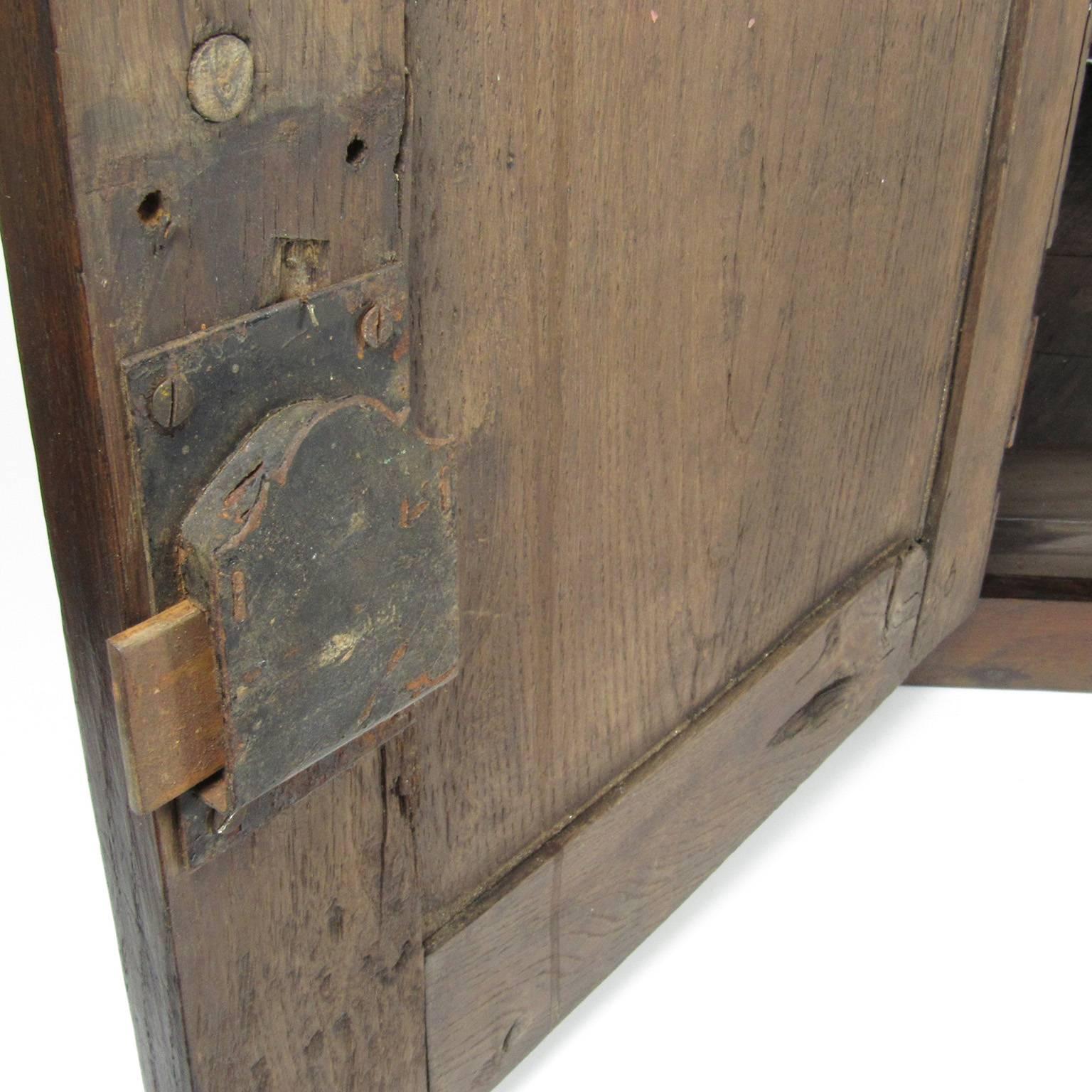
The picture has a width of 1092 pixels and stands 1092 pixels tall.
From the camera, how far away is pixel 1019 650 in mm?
1379

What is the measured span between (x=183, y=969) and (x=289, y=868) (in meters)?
0.06

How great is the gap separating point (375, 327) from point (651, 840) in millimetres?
520

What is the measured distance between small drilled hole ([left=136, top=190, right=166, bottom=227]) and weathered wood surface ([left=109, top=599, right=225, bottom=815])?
0.43 feet

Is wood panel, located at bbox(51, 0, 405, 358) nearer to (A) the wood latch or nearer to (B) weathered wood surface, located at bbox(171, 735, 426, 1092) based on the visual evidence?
(A) the wood latch

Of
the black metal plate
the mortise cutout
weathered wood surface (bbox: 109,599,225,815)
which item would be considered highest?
the mortise cutout

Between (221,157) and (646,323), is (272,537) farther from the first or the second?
(646,323)

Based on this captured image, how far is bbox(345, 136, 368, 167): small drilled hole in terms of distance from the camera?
47cm

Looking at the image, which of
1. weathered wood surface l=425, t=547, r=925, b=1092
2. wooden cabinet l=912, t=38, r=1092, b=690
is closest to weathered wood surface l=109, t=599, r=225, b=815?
weathered wood surface l=425, t=547, r=925, b=1092

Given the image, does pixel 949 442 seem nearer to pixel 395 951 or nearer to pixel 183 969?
pixel 395 951

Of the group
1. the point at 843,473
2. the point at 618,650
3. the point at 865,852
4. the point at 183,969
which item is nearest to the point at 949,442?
the point at 843,473

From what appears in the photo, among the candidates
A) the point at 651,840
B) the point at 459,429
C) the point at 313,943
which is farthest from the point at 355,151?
the point at 651,840

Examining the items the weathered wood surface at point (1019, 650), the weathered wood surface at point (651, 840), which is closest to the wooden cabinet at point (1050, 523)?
the weathered wood surface at point (1019, 650)

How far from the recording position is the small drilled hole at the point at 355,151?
0.47 m

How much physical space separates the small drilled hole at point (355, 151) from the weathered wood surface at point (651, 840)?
16.9 inches
